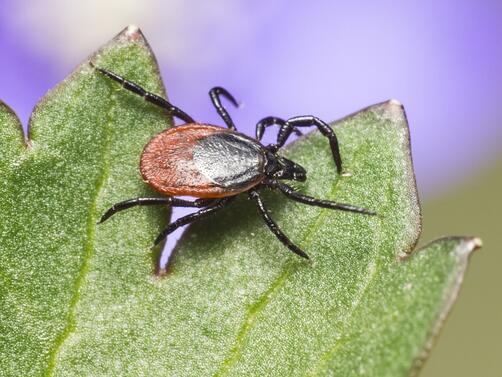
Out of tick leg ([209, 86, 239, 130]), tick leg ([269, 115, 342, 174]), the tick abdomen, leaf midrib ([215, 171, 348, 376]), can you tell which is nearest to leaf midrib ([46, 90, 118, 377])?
the tick abdomen

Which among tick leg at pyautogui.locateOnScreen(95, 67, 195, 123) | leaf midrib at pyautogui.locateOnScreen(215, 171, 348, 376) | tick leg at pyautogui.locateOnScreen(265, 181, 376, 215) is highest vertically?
tick leg at pyautogui.locateOnScreen(95, 67, 195, 123)

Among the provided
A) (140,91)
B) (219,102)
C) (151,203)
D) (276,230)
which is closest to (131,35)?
(140,91)

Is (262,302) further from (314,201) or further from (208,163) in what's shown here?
(208,163)

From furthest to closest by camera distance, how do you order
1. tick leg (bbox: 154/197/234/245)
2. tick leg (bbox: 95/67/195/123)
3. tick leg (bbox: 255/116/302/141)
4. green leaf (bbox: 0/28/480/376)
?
tick leg (bbox: 255/116/302/141) < tick leg (bbox: 154/197/234/245) < tick leg (bbox: 95/67/195/123) < green leaf (bbox: 0/28/480/376)

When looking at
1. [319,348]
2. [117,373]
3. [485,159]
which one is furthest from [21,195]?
[485,159]

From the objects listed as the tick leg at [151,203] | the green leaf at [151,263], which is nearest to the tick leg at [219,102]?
the tick leg at [151,203]

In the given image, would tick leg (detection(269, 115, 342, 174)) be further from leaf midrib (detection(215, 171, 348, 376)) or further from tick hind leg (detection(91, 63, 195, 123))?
tick hind leg (detection(91, 63, 195, 123))

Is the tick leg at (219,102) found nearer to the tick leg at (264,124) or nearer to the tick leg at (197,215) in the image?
the tick leg at (264,124)
